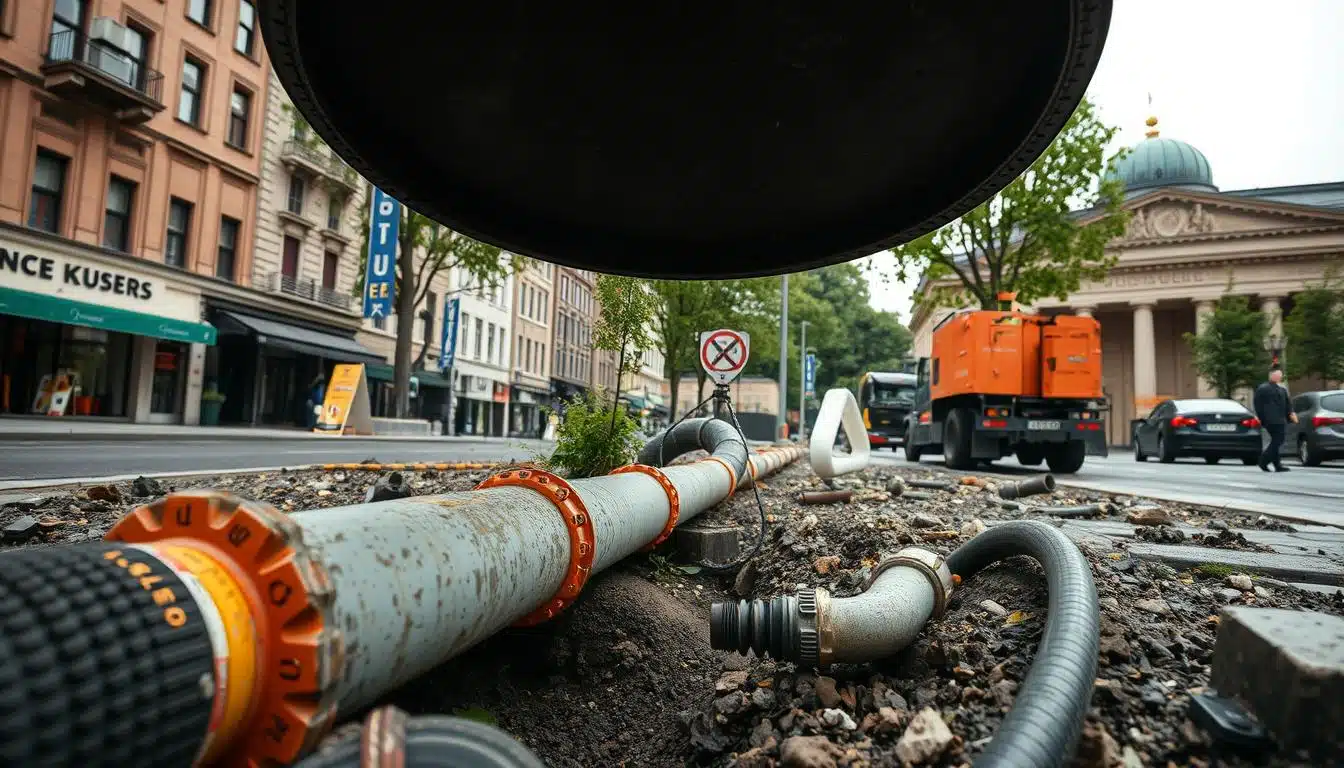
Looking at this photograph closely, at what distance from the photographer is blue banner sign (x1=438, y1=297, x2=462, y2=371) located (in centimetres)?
3362

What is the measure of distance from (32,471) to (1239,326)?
41873mm

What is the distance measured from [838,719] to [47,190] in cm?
2322

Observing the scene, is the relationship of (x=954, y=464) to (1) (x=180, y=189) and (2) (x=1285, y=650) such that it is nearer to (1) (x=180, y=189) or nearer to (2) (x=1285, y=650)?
(2) (x=1285, y=650)

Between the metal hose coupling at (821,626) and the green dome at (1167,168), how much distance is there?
56.9m

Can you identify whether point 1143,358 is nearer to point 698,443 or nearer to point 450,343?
point 450,343

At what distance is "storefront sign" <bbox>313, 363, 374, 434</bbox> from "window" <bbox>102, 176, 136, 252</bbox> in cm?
638

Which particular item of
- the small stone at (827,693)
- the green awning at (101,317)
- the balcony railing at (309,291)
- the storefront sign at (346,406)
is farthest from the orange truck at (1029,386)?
the balcony railing at (309,291)

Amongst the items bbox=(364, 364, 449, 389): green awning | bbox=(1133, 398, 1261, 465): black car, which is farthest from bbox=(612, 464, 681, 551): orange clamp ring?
bbox=(364, 364, 449, 389): green awning

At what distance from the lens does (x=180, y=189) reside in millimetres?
21422

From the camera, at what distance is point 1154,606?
2.56 metres

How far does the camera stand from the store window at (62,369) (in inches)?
696

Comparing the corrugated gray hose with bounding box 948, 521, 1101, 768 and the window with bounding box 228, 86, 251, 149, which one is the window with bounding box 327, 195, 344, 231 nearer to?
the window with bounding box 228, 86, 251, 149

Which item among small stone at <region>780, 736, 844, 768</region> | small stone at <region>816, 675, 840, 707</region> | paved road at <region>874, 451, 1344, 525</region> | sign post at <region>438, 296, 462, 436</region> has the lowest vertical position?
small stone at <region>780, 736, 844, 768</region>

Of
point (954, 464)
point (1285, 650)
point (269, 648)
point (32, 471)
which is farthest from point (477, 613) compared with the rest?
point (954, 464)
